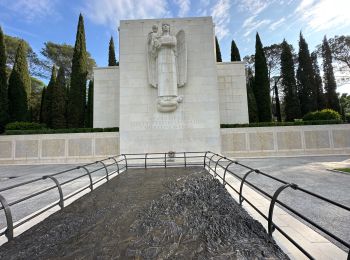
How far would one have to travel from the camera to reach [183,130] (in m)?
14.0

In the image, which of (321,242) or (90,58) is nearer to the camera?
(321,242)

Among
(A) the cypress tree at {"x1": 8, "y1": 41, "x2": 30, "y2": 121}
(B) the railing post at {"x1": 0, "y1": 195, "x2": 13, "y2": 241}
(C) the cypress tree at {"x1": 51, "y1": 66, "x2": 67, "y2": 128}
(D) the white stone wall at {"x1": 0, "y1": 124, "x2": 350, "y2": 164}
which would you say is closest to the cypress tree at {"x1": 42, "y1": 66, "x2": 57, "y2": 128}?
(C) the cypress tree at {"x1": 51, "y1": 66, "x2": 67, "y2": 128}

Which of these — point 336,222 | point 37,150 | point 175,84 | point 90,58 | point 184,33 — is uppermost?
point 90,58

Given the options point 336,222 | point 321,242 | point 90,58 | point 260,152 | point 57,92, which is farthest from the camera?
Answer: point 90,58

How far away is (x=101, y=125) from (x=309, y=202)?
48.9 ft

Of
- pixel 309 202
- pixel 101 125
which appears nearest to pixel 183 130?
pixel 101 125

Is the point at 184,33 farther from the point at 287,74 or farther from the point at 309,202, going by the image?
the point at 287,74

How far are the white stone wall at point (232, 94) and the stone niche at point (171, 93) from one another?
2.90 meters

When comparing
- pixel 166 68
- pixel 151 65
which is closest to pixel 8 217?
pixel 166 68

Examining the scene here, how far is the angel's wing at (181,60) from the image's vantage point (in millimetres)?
14203

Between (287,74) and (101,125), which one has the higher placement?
(287,74)

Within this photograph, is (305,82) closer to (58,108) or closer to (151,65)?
(151,65)

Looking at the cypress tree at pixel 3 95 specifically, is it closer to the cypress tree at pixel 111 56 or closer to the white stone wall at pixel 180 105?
the cypress tree at pixel 111 56

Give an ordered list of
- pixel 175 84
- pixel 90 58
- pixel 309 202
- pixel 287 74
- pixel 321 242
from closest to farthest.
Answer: pixel 321 242 < pixel 309 202 < pixel 175 84 < pixel 287 74 < pixel 90 58
